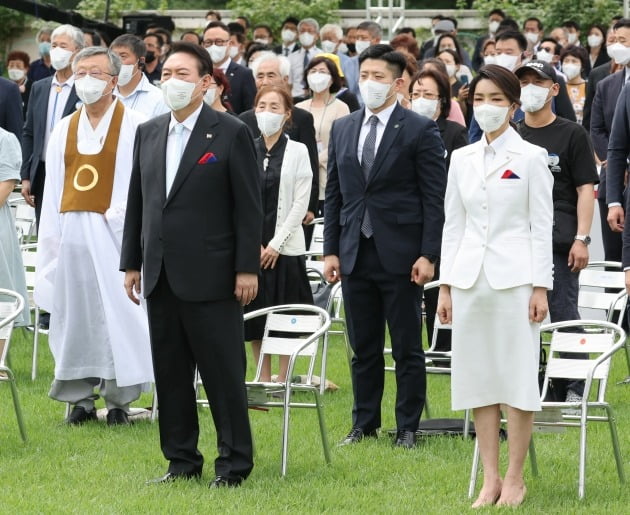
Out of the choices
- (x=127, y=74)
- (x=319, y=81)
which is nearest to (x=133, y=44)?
(x=127, y=74)

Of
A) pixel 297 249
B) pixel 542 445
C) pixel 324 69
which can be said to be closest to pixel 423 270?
pixel 542 445

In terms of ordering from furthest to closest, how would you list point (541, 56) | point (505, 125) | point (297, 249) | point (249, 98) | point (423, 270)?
point (541, 56), point (249, 98), point (297, 249), point (423, 270), point (505, 125)

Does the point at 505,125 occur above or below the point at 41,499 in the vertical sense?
above

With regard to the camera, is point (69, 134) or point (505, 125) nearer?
point (505, 125)

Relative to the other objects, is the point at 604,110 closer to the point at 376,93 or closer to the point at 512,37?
the point at 512,37

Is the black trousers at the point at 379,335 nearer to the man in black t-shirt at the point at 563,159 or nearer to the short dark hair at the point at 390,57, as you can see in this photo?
the short dark hair at the point at 390,57

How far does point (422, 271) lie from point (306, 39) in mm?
11629

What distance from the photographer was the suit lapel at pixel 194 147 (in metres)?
7.23

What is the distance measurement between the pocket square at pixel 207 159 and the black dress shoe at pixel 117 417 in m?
2.47

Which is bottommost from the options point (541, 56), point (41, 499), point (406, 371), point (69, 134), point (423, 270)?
point (41, 499)

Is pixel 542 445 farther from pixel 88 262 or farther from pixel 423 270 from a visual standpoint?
pixel 88 262

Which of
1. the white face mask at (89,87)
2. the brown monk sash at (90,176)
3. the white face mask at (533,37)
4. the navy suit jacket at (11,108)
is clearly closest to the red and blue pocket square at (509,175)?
the brown monk sash at (90,176)

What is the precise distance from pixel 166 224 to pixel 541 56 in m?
11.1

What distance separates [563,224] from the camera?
9070mm
